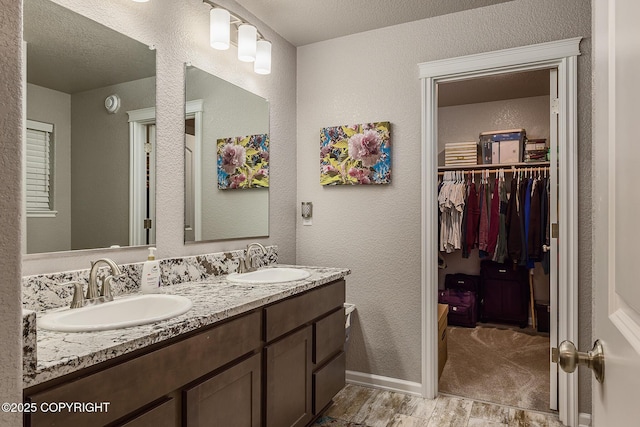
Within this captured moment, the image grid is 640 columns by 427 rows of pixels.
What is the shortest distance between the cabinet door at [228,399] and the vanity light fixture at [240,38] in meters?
1.59

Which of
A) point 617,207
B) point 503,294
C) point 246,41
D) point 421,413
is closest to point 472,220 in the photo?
point 503,294

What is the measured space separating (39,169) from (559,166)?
2524 millimetres

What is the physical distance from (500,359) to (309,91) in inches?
103

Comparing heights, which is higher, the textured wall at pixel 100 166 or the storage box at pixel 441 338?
the textured wall at pixel 100 166

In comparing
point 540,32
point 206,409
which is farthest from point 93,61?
point 540,32

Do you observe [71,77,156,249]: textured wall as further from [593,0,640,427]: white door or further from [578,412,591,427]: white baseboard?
[578,412,591,427]: white baseboard

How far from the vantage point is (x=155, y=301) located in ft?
5.23

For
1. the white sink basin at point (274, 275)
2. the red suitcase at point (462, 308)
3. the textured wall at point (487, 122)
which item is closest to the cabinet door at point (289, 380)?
the white sink basin at point (274, 275)

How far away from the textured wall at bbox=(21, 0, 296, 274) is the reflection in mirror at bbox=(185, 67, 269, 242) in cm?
6

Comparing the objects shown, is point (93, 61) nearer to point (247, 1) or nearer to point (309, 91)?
point (247, 1)

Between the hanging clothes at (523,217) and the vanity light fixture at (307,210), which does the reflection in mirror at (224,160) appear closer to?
the vanity light fixture at (307,210)

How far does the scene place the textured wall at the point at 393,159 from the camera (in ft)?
8.34

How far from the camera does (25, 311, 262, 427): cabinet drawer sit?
0.95m

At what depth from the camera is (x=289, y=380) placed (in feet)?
6.21
